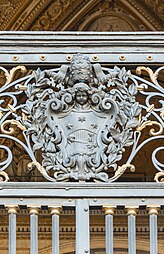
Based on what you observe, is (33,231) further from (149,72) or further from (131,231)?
(149,72)

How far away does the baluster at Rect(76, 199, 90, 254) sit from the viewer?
6.64 m

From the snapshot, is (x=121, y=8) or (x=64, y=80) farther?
(x=121, y=8)

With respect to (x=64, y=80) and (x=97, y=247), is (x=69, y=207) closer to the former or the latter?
(x=64, y=80)

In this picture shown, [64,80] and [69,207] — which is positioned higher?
[64,80]

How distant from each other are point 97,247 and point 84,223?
5.75 meters

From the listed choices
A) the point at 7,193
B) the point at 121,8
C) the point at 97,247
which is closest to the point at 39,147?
the point at 7,193

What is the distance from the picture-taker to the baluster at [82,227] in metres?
6.64

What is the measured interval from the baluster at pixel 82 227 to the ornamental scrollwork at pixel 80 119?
5.1 inches

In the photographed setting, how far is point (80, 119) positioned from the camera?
6809 mm

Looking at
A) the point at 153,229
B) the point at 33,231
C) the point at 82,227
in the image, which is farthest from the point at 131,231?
the point at 33,231

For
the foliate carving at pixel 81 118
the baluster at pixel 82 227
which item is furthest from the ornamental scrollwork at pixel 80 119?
the baluster at pixel 82 227

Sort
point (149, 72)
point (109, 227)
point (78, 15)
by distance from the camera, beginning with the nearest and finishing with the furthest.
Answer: point (109, 227) < point (149, 72) < point (78, 15)

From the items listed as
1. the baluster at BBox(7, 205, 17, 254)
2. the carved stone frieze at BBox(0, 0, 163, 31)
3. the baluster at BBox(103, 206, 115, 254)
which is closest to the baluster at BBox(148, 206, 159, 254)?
the baluster at BBox(103, 206, 115, 254)

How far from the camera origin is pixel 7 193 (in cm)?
670
